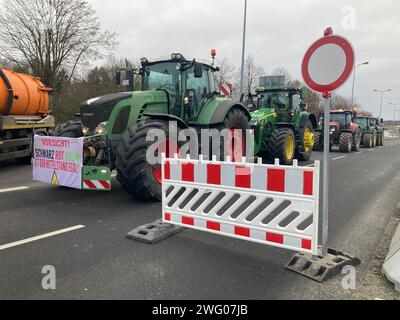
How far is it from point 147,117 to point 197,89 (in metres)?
1.54

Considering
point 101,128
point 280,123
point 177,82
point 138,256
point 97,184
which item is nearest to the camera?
point 138,256

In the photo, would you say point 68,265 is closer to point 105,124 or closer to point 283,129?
point 105,124

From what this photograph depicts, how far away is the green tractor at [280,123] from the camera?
10758 millimetres

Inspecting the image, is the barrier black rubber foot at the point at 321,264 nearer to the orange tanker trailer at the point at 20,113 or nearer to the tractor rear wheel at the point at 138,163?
the tractor rear wheel at the point at 138,163

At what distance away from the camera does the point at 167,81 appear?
7312 millimetres

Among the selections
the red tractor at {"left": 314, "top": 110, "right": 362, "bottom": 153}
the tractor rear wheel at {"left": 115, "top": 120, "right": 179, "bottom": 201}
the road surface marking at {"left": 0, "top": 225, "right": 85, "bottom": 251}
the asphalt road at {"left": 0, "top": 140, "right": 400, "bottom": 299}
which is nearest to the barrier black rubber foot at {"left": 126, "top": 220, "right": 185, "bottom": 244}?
the asphalt road at {"left": 0, "top": 140, "right": 400, "bottom": 299}

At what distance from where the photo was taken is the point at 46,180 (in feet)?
19.8

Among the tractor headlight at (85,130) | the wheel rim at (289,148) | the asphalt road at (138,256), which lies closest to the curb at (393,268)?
the asphalt road at (138,256)

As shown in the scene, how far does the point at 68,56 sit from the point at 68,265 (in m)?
27.3

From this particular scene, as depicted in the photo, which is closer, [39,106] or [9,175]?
[9,175]

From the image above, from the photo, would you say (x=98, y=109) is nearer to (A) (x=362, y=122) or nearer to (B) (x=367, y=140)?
(B) (x=367, y=140)

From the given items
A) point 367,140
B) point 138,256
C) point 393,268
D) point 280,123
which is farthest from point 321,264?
point 367,140

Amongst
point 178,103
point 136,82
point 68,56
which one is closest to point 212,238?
point 178,103

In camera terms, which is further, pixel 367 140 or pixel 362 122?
pixel 362 122
